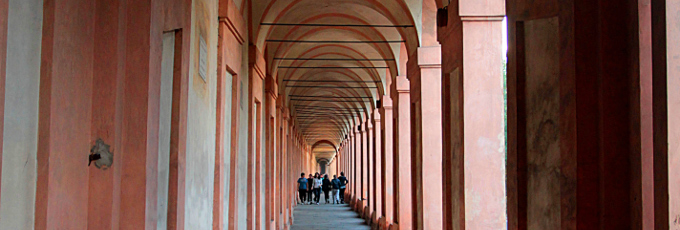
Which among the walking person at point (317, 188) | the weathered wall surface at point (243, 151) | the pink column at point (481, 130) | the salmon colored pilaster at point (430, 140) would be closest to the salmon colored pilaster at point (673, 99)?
the pink column at point (481, 130)

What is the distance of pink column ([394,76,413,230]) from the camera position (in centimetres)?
1641

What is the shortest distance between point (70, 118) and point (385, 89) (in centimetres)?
1805

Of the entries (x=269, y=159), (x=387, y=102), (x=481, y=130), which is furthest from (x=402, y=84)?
(x=481, y=130)

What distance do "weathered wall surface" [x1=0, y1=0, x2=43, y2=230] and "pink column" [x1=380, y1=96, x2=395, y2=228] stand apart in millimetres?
15816

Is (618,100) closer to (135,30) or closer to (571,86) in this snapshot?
(571,86)

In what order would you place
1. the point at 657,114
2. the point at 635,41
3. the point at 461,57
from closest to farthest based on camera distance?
the point at 657,114, the point at 635,41, the point at 461,57

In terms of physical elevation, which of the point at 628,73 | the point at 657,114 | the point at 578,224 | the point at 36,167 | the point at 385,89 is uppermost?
the point at 385,89

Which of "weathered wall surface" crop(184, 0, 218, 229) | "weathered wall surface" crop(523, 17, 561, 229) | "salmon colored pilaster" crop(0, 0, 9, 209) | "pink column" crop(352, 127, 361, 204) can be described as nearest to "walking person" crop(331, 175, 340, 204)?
"pink column" crop(352, 127, 361, 204)

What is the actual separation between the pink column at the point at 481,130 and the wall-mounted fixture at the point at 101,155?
5272 mm

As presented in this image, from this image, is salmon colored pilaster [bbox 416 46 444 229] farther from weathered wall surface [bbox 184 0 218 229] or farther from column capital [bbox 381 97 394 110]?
column capital [bbox 381 97 394 110]

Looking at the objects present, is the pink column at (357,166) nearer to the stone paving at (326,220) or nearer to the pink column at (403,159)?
the stone paving at (326,220)

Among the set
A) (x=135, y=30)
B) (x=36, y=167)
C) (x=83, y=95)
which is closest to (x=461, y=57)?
(x=135, y=30)

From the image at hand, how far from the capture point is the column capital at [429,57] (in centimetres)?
1257

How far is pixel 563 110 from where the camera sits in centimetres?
449
